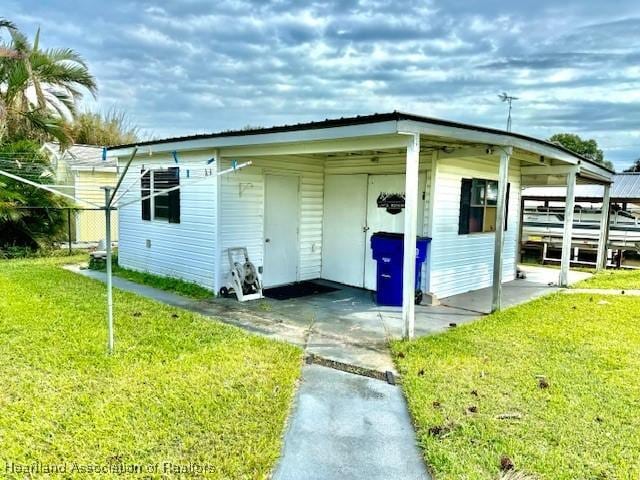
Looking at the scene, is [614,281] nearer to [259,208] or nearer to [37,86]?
[259,208]

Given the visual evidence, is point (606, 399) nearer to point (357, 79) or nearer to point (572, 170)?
point (572, 170)

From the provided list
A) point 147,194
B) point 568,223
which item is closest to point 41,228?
point 147,194

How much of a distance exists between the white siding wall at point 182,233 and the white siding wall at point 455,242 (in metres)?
3.69

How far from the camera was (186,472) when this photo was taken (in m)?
2.56

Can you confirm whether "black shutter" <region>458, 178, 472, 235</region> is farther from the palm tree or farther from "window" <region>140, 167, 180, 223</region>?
the palm tree

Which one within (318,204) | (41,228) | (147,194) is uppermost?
(147,194)

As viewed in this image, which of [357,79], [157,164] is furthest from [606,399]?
[357,79]

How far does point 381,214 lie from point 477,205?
6.18 feet

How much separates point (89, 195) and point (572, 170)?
13.6 metres

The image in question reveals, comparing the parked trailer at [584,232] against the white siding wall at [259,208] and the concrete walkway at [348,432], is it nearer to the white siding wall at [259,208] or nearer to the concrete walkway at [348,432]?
the white siding wall at [259,208]

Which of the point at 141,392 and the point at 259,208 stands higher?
the point at 259,208

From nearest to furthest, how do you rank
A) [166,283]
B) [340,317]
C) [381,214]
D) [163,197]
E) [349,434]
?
1. [349,434]
2. [340,317]
3. [381,214]
4. [166,283]
5. [163,197]

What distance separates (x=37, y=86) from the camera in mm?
10875

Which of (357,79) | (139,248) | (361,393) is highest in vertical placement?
(357,79)
